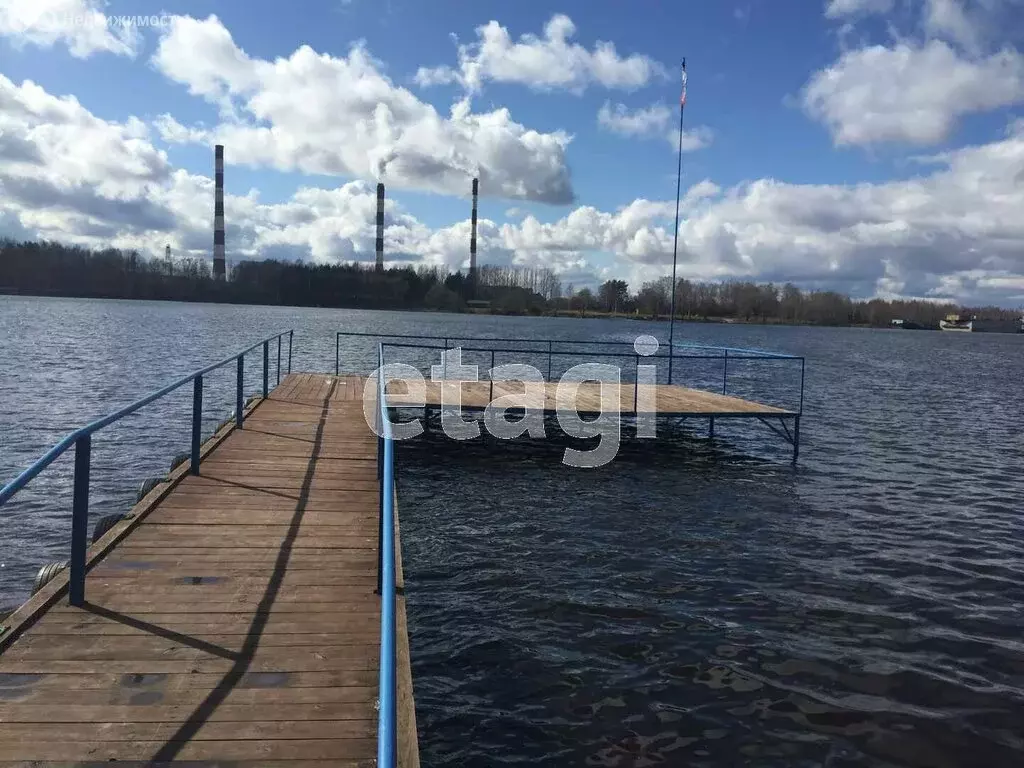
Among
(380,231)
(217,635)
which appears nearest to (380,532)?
(217,635)

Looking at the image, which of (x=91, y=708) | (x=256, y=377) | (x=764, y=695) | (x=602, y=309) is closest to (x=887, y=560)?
(x=764, y=695)

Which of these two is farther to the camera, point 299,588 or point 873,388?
point 873,388

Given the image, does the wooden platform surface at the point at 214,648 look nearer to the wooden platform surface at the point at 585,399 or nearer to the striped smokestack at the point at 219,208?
the wooden platform surface at the point at 585,399

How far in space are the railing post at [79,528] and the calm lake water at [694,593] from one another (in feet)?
7.99

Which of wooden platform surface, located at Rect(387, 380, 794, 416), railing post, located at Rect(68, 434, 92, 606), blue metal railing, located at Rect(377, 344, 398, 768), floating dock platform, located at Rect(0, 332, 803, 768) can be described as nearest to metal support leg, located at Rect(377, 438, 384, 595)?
floating dock platform, located at Rect(0, 332, 803, 768)

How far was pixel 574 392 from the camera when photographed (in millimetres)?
15984

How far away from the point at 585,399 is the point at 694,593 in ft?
24.9

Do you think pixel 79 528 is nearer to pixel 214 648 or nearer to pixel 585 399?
pixel 214 648

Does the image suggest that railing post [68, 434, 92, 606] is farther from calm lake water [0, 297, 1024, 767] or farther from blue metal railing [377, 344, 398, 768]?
calm lake water [0, 297, 1024, 767]

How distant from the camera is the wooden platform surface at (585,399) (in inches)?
556

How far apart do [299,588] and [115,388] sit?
21.1 meters

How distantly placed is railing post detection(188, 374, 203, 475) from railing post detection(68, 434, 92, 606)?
2.73 m

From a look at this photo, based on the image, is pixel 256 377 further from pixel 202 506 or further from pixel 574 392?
pixel 202 506

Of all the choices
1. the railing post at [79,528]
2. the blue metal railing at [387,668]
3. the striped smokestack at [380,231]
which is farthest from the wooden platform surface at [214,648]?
the striped smokestack at [380,231]
